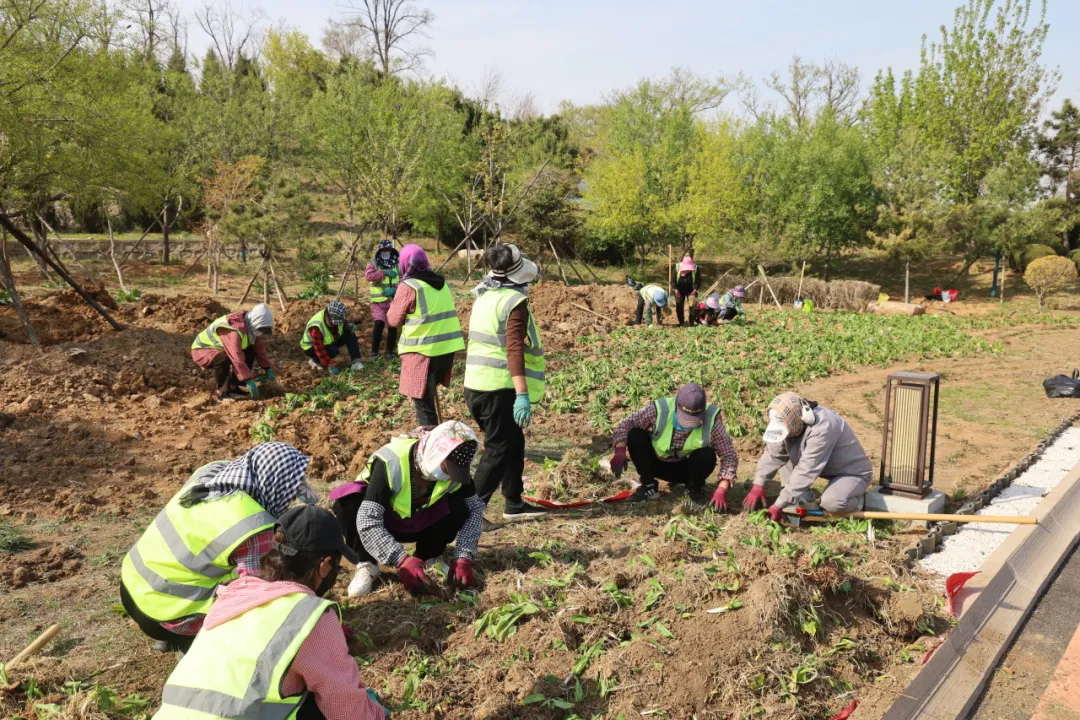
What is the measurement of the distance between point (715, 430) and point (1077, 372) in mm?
7441

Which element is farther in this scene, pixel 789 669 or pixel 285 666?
pixel 789 669

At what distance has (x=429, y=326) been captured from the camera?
18.8 feet

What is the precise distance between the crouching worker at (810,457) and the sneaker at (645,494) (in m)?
0.74

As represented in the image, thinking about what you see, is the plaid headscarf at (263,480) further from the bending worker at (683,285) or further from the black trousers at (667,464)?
the bending worker at (683,285)

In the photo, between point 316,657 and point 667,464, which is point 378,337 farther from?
point 316,657

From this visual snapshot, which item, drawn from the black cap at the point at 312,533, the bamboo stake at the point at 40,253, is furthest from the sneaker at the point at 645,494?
the bamboo stake at the point at 40,253

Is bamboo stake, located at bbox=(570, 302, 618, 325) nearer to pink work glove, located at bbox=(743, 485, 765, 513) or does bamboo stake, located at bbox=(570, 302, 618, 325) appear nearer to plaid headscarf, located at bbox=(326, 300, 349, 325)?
plaid headscarf, located at bbox=(326, 300, 349, 325)

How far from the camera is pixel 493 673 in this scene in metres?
3.34

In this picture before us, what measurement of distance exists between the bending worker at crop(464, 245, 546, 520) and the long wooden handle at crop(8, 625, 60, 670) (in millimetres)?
2355

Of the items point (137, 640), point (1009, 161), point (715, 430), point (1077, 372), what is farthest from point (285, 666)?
point (1009, 161)

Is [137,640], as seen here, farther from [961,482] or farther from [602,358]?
[602,358]

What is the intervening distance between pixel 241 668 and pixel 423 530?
2.14 meters

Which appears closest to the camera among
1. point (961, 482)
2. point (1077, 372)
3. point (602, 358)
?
point (961, 482)

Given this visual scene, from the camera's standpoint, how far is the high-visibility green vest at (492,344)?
489cm
